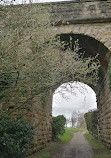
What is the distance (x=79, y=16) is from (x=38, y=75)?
3985 mm

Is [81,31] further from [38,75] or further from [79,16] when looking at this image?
[38,75]

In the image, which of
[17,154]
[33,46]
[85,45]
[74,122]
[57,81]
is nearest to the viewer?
[17,154]

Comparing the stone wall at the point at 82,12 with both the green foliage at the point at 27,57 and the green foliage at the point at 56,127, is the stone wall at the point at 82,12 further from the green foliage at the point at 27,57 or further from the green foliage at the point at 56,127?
the green foliage at the point at 56,127

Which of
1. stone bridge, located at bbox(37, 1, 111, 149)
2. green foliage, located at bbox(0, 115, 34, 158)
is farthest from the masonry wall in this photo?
green foliage, located at bbox(0, 115, 34, 158)

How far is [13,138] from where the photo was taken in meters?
4.39

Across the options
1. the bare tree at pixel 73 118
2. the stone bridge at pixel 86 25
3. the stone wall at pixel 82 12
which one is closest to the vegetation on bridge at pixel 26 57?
the stone bridge at pixel 86 25

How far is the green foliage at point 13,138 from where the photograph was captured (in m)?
4.11

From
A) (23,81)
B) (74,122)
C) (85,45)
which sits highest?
(85,45)

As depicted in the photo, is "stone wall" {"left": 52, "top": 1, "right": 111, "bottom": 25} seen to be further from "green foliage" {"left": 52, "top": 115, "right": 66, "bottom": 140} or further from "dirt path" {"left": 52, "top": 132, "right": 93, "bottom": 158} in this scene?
"green foliage" {"left": 52, "top": 115, "right": 66, "bottom": 140}

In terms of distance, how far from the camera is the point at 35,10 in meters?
4.92

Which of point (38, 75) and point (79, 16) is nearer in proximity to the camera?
point (38, 75)

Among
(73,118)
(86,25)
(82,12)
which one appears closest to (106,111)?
(86,25)

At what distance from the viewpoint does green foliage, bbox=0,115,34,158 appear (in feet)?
13.5

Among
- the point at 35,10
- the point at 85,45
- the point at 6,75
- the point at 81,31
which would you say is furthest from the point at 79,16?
the point at 6,75
